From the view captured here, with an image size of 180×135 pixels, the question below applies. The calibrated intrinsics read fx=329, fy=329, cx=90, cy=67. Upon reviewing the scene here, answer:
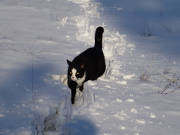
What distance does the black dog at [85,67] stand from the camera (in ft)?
14.0

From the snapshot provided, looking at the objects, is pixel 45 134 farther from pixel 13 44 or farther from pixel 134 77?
pixel 13 44

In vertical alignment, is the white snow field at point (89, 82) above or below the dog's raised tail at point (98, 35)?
below

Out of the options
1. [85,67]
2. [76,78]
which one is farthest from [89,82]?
[76,78]

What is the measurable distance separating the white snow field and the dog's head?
0.22 m

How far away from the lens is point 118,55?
20.9 ft

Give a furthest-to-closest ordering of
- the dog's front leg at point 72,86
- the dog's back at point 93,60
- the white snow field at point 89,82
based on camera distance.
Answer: the dog's back at point 93,60 < the dog's front leg at point 72,86 < the white snow field at point 89,82

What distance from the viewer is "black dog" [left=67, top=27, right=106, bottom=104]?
4.27 m

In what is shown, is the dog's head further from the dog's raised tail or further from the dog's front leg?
the dog's raised tail

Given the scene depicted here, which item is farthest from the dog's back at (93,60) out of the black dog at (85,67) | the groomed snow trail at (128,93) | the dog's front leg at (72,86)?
the dog's front leg at (72,86)

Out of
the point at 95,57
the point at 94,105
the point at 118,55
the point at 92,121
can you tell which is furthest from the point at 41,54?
the point at 92,121

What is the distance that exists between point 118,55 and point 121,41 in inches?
45.2

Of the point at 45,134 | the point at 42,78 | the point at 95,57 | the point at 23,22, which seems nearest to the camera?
the point at 45,134

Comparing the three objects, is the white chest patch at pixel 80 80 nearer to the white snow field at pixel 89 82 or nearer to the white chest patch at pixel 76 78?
A: the white chest patch at pixel 76 78

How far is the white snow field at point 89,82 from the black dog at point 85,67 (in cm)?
11
